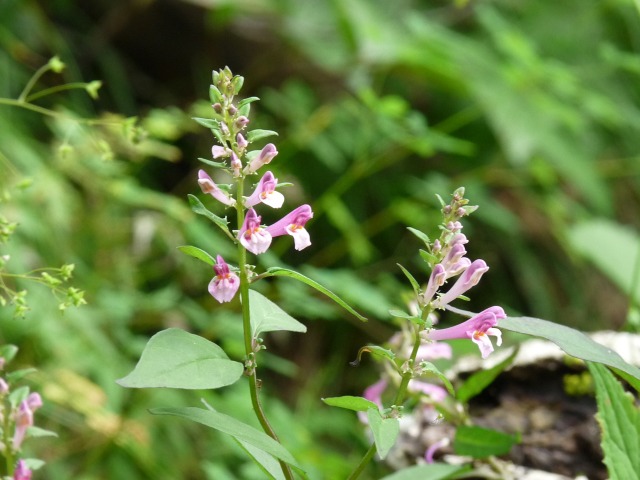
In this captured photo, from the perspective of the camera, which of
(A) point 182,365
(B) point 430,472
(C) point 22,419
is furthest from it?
(B) point 430,472

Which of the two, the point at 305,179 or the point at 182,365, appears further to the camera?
the point at 305,179

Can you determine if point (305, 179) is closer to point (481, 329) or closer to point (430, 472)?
point (430, 472)

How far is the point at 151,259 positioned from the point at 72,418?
0.56m

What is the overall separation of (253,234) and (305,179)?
1982 mm

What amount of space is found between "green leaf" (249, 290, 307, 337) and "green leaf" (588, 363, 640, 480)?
0.29 m

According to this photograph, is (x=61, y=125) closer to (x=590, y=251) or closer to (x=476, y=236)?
(x=590, y=251)

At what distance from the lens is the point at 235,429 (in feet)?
1.97

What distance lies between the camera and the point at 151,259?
6.74 ft

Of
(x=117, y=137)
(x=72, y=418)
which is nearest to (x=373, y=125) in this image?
(x=117, y=137)

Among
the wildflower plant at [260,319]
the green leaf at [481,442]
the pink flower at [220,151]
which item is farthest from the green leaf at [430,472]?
the pink flower at [220,151]

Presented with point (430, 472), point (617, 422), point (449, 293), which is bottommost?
point (430, 472)

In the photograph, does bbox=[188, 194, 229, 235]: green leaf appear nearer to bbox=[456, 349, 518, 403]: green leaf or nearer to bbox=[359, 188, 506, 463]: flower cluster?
bbox=[359, 188, 506, 463]: flower cluster

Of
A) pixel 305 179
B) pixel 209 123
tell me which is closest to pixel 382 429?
pixel 209 123

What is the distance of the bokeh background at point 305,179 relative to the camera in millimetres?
1615
